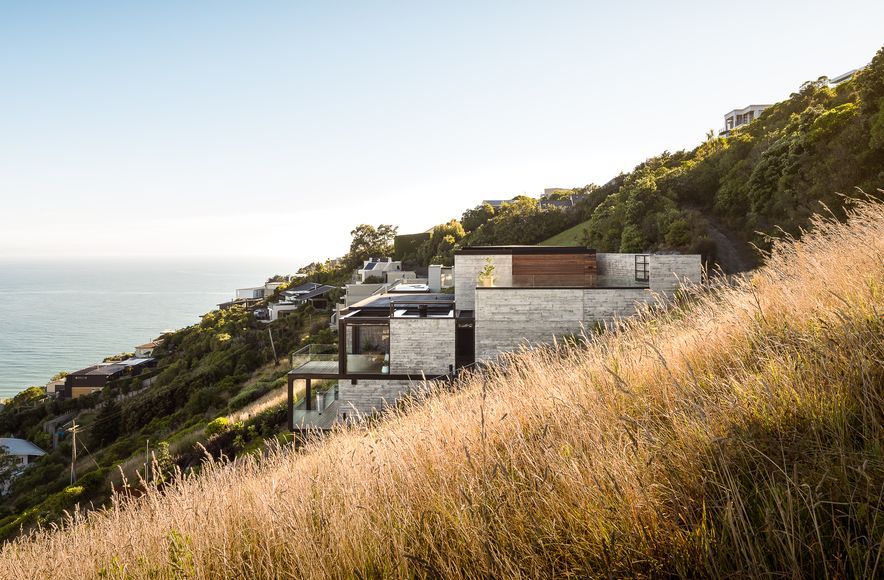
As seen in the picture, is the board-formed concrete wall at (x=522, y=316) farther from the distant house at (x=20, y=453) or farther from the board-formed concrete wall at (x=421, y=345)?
the distant house at (x=20, y=453)

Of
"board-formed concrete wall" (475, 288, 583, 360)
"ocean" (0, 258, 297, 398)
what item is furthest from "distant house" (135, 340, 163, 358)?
"board-formed concrete wall" (475, 288, 583, 360)

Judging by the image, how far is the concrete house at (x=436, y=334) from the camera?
37.8 feet

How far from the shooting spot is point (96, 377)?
109 feet

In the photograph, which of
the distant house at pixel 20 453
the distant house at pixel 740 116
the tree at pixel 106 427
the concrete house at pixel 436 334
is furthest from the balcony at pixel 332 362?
the distant house at pixel 740 116

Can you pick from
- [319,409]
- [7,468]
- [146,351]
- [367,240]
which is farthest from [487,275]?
[146,351]

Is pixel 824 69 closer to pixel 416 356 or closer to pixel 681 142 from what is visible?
pixel 681 142

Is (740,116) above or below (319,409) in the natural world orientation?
above

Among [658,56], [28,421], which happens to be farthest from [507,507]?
[28,421]

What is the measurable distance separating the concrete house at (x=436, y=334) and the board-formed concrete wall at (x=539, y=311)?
27mm

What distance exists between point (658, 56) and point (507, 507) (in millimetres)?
18278

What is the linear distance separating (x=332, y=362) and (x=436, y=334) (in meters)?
2.87

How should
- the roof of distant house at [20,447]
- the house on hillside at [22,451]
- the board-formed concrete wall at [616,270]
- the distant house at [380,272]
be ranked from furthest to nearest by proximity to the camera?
the distant house at [380,272], the roof of distant house at [20,447], the house on hillside at [22,451], the board-formed concrete wall at [616,270]

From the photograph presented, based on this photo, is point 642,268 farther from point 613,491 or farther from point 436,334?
point 613,491

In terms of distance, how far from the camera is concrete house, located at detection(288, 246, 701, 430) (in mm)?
11514
